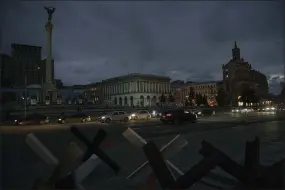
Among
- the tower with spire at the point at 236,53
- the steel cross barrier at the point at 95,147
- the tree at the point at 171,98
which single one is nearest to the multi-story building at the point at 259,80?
the tower with spire at the point at 236,53

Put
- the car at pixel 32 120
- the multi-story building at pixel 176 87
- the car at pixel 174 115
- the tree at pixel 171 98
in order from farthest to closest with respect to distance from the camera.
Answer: the car at pixel 174 115 < the tree at pixel 171 98 < the multi-story building at pixel 176 87 < the car at pixel 32 120

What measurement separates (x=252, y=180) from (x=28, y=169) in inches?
104

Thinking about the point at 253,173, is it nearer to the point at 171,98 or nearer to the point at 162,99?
the point at 162,99

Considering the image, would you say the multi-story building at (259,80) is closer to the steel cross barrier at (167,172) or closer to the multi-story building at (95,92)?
the steel cross barrier at (167,172)

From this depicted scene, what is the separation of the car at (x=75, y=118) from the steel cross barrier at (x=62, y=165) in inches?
67.1

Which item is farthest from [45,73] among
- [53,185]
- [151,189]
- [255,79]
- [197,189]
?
[255,79]

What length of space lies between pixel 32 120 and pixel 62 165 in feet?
4.04

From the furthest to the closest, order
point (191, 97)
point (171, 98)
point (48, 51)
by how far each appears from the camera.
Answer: point (191, 97) < point (171, 98) < point (48, 51)

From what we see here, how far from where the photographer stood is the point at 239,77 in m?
3.25

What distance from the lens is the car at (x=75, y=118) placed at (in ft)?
13.3

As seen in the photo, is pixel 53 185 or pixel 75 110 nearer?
pixel 53 185

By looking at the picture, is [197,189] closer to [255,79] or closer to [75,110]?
[255,79]

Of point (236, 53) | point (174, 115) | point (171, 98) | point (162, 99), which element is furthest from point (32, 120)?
point (174, 115)

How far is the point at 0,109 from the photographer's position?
2311mm
